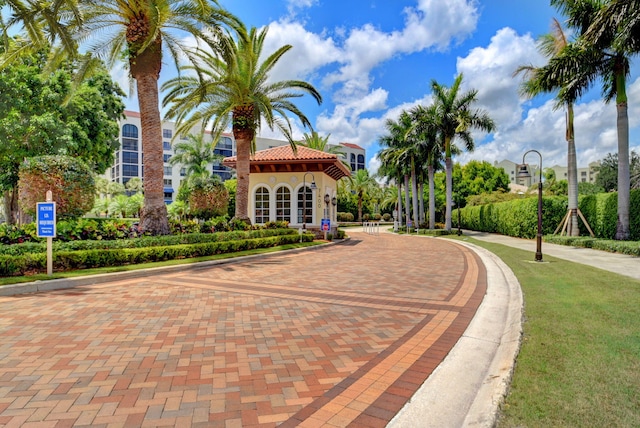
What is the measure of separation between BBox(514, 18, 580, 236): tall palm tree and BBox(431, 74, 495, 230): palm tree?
10.4 m

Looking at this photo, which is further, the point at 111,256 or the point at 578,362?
the point at 111,256

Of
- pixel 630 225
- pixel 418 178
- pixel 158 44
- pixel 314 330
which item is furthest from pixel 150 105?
pixel 418 178

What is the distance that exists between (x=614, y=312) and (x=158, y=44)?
50.8ft

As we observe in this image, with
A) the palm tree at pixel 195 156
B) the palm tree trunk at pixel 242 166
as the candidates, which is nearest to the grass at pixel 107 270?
the palm tree trunk at pixel 242 166

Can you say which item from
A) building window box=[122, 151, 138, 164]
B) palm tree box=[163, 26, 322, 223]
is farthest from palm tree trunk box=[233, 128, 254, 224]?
building window box=[122, 151, 138, 164]

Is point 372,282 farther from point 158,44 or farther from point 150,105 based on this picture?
point 158,44

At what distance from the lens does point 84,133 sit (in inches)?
973

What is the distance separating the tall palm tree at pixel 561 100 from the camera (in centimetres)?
1984

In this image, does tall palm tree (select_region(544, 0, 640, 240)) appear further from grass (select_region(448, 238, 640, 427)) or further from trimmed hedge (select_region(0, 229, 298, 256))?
trimmed hedge (select_region(0, 229, 298, 256))

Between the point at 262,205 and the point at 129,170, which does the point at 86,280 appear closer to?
the point at 262,205

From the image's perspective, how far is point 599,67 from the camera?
59.2 feet

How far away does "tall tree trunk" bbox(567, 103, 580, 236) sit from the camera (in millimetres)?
20469

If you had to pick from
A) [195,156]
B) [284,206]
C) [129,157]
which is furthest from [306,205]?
[129,157]

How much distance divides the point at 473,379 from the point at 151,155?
43.9 feet
